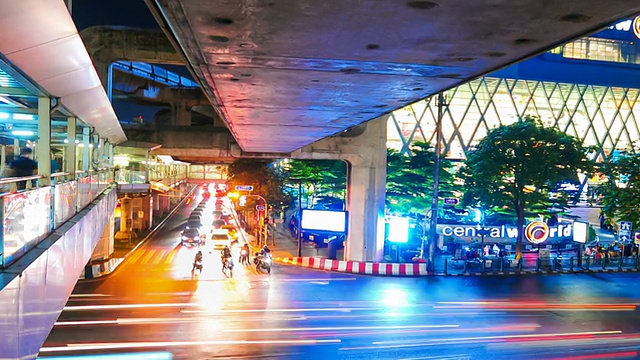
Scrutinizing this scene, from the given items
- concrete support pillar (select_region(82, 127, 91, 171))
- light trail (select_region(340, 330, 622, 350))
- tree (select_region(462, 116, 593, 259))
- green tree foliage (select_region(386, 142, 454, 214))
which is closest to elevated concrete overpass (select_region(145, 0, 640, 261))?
concrete support pillar (select_region(82, 127, 91, 171))

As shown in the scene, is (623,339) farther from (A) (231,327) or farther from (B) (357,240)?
(B) (357,240)

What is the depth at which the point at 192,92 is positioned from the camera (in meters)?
36.0

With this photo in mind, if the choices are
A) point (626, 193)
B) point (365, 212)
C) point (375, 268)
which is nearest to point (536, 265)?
point (626, 193)

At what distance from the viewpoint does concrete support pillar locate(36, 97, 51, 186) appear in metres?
6.98

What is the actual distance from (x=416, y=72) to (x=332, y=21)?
6.50 feet

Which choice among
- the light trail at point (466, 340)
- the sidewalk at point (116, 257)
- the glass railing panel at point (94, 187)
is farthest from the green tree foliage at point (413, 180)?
the glass railing panel at point (94, 187)

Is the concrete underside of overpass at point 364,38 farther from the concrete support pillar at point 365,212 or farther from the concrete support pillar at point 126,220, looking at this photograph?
the concrete support pillar at point 126,220

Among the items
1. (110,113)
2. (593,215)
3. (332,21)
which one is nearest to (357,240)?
(110,113)

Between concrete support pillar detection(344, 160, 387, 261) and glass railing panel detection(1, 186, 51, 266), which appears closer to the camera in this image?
glass railing panel detection(1, 186, 51, 266)

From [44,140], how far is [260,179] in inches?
1235

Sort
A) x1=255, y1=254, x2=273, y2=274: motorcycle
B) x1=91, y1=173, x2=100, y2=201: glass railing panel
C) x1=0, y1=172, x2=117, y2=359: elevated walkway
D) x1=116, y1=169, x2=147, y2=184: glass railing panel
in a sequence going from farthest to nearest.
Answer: x1=255, y1=254, x2=273, y2=274: motorcycle → x1=116, y1=169, x2=147, y2=184: glass railing panel → x1=91, y1=173, x2=100, y2=201: glass railing panel → x1=0, y1=172, x2=117, y2=359: elevated walkway

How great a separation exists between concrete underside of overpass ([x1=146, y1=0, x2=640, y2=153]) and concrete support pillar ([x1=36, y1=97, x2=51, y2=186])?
2577 mm

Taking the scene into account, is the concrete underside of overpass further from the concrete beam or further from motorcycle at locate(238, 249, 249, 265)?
motorcycle at locate(238, 249, 249, 265)

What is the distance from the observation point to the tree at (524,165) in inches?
1122
